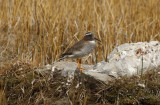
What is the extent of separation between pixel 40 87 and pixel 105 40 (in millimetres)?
2022

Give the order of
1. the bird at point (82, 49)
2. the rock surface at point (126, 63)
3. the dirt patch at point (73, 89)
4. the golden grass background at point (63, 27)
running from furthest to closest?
the golden grass background at point (63, 27)
the bird at point (82, 49)
the rock surface at point (126, 63)
the dirt patch at point (73, 89)

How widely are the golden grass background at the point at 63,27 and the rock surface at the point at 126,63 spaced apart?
2.48 ft

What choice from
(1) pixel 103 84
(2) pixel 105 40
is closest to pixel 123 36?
(2) pixel 105 40

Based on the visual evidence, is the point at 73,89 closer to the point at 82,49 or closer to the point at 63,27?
the point at 82,49

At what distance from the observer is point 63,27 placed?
6.46 metres

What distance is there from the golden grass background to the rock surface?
76 cm

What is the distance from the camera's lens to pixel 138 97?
4285 millimetres

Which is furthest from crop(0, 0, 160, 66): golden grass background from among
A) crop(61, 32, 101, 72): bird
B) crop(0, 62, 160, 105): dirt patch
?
crop(61, 32, 101, 72): bird

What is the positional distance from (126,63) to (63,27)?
214 centimetres

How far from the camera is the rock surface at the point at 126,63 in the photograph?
4.79 meters

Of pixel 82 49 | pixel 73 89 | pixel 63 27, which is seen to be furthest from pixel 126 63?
pixel 63 27

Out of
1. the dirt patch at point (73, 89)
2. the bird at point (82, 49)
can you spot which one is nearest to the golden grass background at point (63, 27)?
the dirt patch at point (73, 89)

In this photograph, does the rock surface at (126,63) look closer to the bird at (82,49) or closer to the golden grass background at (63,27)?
the bird at (82,49)

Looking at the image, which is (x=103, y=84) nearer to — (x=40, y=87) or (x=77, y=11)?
(x=40, y=87)
